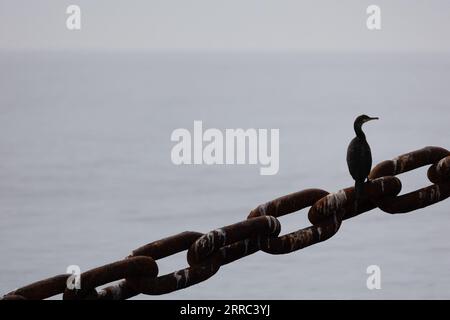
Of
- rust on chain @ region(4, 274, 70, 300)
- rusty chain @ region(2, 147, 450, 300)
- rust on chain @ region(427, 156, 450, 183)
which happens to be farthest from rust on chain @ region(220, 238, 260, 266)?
rust on chain @ region(427, 156, 450, 183)

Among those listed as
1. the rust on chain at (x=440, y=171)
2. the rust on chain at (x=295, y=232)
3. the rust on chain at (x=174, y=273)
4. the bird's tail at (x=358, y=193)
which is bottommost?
the rust on chain at (x=174, y=273)

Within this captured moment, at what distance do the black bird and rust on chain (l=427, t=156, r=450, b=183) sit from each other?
0.11 metres

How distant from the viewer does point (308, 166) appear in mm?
15406

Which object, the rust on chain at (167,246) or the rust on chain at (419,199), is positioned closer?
the rust on chain at (167,246)

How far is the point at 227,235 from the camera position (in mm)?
1792

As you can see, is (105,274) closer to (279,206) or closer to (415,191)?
(279,206)

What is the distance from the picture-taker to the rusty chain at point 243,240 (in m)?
1.73

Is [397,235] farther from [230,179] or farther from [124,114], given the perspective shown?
[124,114]

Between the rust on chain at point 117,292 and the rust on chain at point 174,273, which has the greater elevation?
the rust on chain at point 174,273

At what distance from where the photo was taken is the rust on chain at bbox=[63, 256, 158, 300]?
1.72 metres

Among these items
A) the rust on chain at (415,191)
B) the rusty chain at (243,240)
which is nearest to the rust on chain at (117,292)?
the rusty chain at (243,240)

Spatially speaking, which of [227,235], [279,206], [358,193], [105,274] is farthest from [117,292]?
[358,193]

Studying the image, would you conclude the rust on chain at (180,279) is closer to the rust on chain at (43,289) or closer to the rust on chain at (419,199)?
the rust on chain at (43,289)

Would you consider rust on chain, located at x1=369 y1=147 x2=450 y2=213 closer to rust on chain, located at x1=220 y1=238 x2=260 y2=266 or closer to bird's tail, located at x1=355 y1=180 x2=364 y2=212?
bird's tail, located at x1=355 y1=180 x2=364 y2=212
